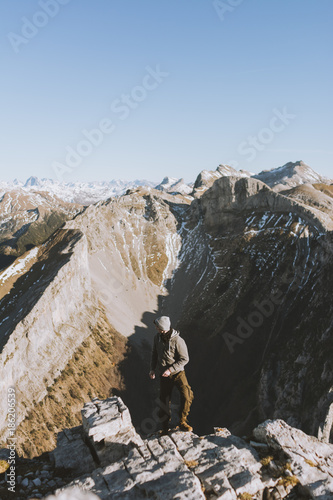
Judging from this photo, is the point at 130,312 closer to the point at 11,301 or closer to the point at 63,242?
the point at 63,242

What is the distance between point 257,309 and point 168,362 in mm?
79541

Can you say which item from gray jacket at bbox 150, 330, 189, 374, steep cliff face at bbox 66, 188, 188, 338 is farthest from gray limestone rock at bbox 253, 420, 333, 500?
steep cliff face at bbox 66, 188, 188, 338

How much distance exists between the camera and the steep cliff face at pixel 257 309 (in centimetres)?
5659

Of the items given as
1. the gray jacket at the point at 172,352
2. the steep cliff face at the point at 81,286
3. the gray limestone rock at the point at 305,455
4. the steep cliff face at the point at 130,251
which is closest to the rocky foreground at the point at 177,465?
the gray limestone rock at the point at 305,455

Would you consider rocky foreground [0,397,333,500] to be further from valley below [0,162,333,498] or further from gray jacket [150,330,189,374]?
valley below [0,162,333,498]

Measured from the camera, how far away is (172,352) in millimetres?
14352

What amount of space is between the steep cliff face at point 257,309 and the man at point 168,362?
4028cm

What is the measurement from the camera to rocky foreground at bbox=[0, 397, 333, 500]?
35.9 ft

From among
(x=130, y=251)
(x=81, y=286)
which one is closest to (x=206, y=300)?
(x=81, y=286)

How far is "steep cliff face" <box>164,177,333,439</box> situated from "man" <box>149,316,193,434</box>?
4028cm

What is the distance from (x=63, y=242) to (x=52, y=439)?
202ft

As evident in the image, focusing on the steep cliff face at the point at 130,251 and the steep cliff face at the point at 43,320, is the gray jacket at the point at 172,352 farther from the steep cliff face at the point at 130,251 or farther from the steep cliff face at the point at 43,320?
the steep cliff face at the point at 130,251

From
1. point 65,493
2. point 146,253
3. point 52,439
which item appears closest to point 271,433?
point 65,493

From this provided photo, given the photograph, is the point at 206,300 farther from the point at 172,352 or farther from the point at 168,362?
the point at 172,352
